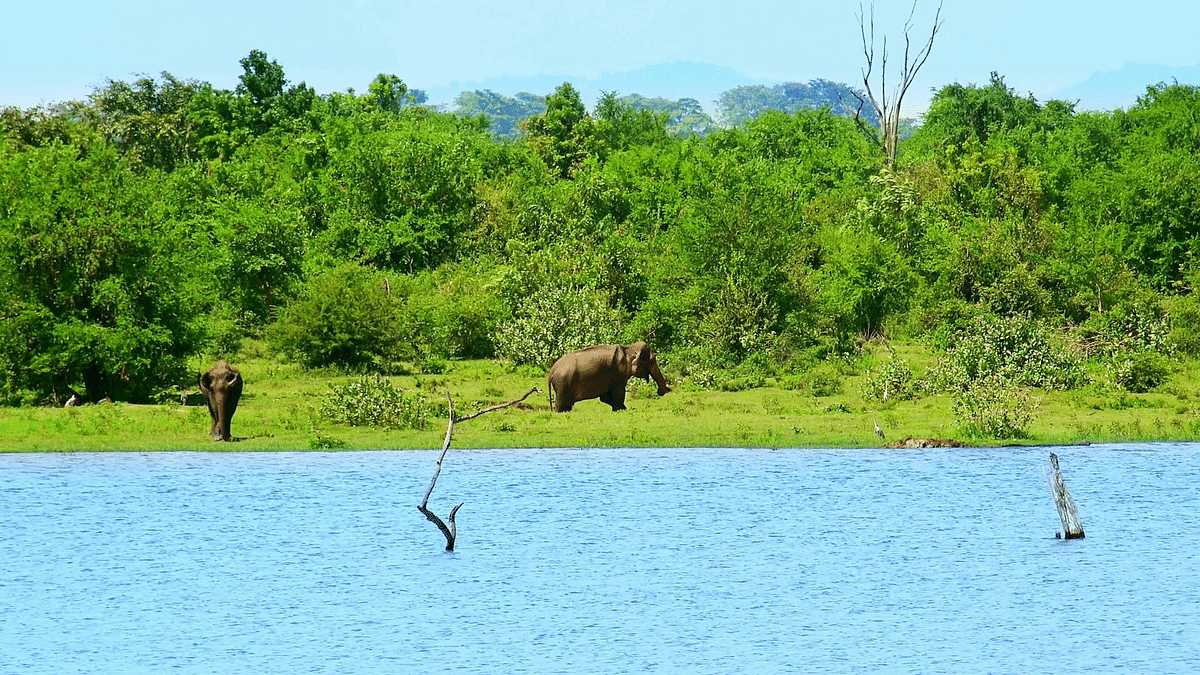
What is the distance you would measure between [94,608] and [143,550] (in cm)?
453

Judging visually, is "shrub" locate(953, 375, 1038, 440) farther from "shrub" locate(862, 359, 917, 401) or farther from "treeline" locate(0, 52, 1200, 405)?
"treeline" locate(0, 52, 1200, 405)

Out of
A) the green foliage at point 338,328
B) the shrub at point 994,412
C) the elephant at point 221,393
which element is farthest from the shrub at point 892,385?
the elephant at point 221,393

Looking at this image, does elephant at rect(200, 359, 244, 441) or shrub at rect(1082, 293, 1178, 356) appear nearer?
elephant at rect(200, 359, 244, 441)

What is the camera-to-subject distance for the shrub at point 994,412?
3637cm

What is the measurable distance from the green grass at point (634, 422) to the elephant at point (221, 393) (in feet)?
1.49

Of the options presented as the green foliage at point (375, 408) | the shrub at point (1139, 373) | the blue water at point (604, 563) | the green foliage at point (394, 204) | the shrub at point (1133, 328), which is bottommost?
the blue water at point (604, 563)

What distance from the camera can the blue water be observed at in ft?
66.4

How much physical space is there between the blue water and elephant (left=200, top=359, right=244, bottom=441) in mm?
1240

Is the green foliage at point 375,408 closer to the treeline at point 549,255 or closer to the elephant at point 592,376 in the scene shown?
the elephant at point 592,376

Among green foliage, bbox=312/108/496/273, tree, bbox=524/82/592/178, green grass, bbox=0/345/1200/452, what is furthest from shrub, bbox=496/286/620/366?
tree, bbox=524/82/592/178

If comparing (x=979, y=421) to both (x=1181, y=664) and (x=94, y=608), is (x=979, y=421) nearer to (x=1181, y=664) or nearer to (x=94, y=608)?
(x=1181, y=664)

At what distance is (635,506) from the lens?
31172 millimetres

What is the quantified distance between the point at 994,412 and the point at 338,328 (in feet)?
69.5

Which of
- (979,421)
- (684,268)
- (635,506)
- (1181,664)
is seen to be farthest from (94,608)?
(684,268)
